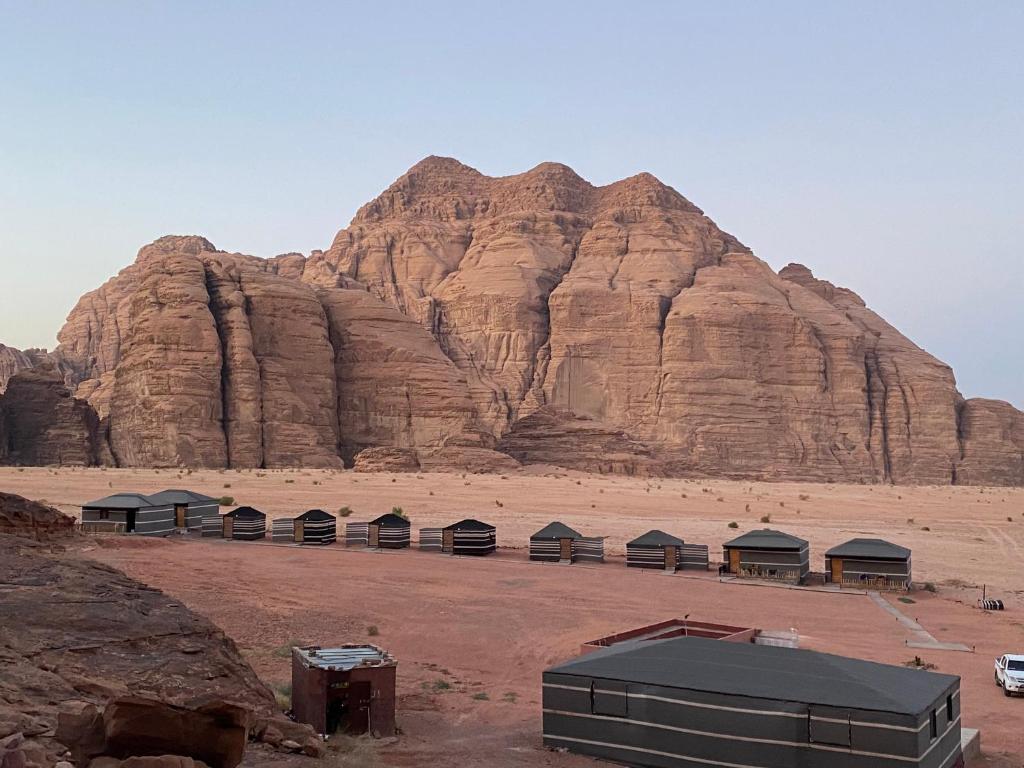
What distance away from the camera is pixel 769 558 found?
2733 centimetres

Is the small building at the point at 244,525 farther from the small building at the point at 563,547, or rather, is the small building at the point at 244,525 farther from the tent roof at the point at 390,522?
the small building at the point at 563,547

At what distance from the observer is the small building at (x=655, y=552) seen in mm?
29031

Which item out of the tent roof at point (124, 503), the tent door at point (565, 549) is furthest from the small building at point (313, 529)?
the tent door at point (565, 549)

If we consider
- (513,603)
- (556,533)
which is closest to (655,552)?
(556,533)

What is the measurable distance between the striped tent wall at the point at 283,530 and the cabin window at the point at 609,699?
23.6 meters

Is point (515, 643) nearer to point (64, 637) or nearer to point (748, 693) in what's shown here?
point (748, 693)

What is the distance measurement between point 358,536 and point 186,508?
21.7 ft

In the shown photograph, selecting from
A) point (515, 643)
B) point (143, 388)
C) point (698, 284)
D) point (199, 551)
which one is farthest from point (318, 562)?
point (698, 284)

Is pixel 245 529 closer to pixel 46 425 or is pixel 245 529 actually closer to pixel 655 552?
pixel 655 552

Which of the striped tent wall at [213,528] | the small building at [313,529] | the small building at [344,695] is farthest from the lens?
the striped tent wall at [213,528]

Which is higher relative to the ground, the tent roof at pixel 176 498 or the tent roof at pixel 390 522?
the tent roof at pixel 176 498

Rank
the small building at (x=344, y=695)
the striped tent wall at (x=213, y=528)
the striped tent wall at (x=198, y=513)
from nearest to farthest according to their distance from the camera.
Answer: the small building at (x=344, y=695) → the striped tent wall at (x=213, y=528) → the striped tent wall at (x=198, y=513)

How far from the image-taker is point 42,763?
666 cm

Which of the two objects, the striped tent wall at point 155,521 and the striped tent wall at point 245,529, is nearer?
the striped tent wall at point 155,521
